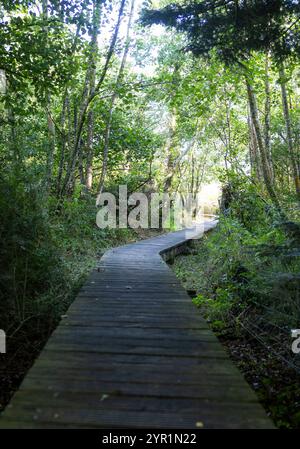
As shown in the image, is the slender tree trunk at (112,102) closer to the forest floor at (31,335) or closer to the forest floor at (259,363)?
the forest floor at (31,335)

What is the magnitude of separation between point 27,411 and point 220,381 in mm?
1165

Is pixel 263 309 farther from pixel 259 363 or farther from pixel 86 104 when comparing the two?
pixel 86 104

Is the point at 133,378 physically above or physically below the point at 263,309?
above

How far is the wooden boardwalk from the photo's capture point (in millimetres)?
1740

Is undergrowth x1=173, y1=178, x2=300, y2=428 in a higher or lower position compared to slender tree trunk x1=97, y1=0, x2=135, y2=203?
lower

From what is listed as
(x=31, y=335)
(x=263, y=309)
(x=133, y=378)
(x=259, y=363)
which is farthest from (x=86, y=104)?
(x=133, y=378)

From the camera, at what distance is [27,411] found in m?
1.76

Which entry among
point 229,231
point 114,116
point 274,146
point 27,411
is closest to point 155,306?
point 27,411

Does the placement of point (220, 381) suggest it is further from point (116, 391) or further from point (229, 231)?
point (229, 231)

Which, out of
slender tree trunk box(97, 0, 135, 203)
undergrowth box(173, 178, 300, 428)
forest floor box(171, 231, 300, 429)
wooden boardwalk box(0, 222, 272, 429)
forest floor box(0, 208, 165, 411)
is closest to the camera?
wooden boardwalk box(0, 222, 272, 429)

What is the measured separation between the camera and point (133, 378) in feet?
7.14

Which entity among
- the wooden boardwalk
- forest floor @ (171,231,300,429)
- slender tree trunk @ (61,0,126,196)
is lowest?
forest floor @ (171,231,300,429)

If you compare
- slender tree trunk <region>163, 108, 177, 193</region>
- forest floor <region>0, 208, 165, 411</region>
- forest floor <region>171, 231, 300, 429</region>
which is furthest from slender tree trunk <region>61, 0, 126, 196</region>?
slender tree trunk <region>163, 108, 177, 193</region>

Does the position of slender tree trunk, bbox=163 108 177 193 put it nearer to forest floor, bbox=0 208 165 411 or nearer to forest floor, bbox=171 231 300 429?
forest floor, bbox=0 208 165 411
